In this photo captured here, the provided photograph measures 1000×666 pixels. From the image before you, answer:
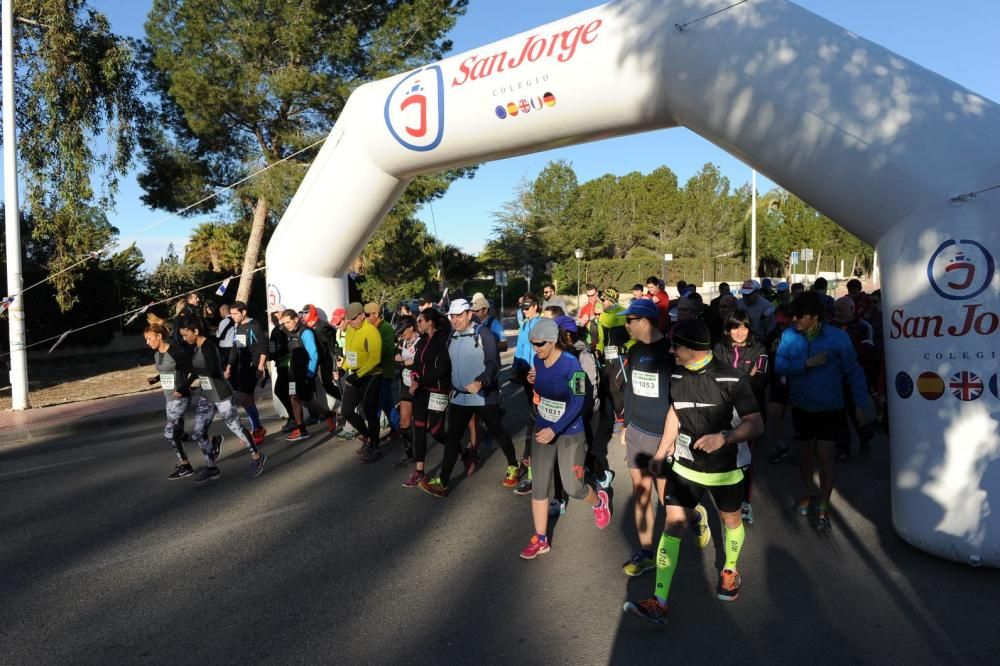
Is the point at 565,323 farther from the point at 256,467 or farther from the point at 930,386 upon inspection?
the point at 256,467

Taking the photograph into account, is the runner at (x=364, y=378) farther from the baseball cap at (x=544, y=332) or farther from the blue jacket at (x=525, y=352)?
the baseball cap at (x=544, y=332)

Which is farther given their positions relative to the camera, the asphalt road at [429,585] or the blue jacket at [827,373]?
the blue jacket at [827,373]

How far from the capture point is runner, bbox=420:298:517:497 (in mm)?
6027

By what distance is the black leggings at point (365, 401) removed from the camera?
24.7 feet

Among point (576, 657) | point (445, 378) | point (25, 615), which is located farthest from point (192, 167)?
point (576, 657)

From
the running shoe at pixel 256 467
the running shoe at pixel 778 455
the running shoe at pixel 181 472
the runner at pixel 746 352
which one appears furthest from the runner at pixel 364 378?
the running shoe at pixel 778 455

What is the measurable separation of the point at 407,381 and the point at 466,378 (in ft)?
5.73

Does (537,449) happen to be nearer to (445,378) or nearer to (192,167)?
(445,378)

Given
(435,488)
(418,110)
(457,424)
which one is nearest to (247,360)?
(418,110)

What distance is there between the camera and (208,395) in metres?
6.94

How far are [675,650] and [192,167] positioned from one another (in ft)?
66.2

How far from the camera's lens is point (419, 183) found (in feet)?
66.8

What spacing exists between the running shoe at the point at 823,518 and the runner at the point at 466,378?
252 centimetres

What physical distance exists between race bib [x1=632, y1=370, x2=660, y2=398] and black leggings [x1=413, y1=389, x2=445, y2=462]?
2374 mm
